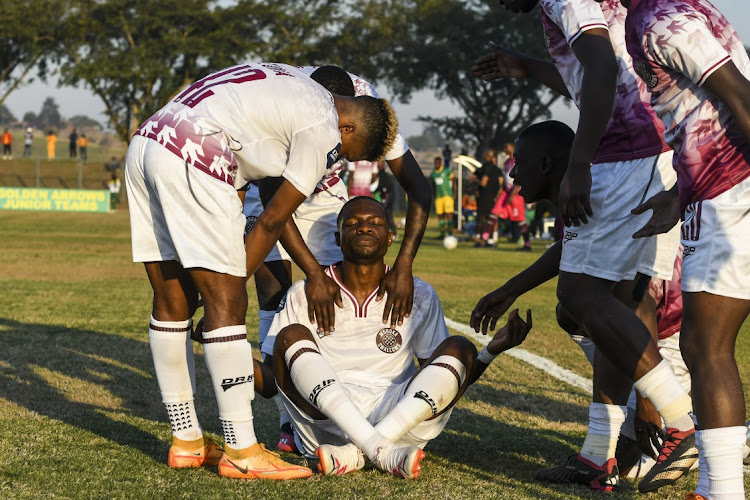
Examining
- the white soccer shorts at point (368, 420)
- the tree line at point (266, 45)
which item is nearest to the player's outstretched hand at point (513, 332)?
the white soccer shorts at point (368, 420)

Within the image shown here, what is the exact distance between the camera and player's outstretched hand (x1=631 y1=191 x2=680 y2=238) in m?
3.70

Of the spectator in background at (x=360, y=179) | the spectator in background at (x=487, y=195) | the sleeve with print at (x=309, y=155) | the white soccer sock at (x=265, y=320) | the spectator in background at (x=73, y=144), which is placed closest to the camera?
the sleeve with print at (x=309, y=155)

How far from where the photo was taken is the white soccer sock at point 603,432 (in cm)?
420

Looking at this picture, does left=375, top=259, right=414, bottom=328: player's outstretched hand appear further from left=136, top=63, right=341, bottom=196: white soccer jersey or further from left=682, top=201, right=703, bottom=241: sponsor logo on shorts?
left=682, top=201, right=703, bottom=241: sponsor logo on shorts

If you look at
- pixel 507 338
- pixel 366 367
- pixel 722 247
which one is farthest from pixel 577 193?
pixel 366 367

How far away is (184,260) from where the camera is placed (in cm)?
419

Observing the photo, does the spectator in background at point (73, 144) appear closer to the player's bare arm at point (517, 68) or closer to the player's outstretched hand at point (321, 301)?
the player's outstretched hand at point (321, 301)

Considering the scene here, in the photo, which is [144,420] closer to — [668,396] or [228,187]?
[228,187]

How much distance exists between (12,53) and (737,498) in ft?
178

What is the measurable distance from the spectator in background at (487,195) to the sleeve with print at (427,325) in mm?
17020

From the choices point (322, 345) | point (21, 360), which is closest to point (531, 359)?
point (322, 345)

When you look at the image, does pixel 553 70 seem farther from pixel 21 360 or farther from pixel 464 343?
pixel 21 360

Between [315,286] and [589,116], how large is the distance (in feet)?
5.48

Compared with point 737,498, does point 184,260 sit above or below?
above
